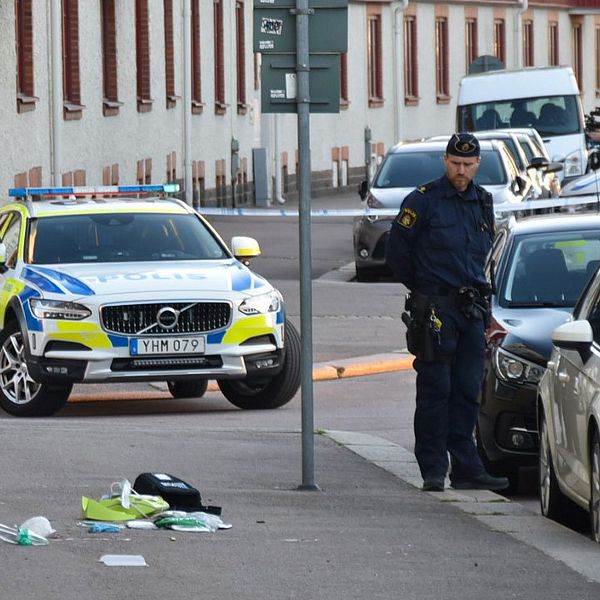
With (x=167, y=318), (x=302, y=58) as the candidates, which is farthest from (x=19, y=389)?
(x=302, y=58)

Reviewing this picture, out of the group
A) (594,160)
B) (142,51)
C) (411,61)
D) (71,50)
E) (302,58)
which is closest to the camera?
(302,58)

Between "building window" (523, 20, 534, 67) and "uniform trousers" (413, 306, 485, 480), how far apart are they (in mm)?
51585

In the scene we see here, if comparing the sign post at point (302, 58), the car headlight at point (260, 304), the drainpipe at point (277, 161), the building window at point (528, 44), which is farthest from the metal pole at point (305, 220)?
the building window at point (528, 44)

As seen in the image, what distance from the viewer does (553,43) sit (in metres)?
64.2

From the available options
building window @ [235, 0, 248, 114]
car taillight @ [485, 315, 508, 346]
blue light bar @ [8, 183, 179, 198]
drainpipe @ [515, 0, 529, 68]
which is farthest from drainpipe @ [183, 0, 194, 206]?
car taillight @ [485, 315, 508, 346]

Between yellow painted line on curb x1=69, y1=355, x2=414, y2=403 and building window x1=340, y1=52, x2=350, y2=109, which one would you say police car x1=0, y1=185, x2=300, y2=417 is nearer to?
yellow painted line on curb x1=69, y1=355, x2=414, y2=403

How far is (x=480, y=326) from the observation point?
10586 mm

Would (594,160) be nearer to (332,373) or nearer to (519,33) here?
(519,33)

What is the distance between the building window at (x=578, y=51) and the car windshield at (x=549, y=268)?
5488 centimetres

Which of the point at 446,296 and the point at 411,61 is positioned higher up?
the point at 411,61

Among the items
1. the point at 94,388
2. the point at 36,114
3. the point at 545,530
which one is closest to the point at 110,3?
the point at 36,114

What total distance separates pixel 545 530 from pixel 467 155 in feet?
6.98

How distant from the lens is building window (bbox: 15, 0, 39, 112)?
2853 centimetres

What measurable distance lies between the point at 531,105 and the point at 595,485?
31.9 m
